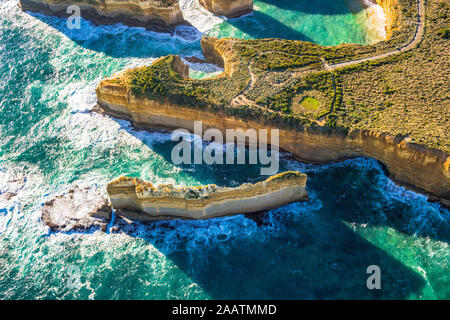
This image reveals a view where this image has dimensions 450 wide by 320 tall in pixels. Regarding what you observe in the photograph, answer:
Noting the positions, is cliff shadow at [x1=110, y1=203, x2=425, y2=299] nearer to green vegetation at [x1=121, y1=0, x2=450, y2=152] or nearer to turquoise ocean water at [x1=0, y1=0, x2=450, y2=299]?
turquoise ocean water at [x1=0, y1=0, x2=450, y2=299]

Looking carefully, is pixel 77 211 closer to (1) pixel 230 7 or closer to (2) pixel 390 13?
(1) pixel 230 7

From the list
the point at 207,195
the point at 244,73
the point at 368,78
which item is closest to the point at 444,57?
the point at 368,78

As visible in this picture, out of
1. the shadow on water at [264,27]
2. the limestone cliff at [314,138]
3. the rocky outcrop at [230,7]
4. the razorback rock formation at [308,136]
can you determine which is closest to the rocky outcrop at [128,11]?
the rocky outcrop at [230,7]

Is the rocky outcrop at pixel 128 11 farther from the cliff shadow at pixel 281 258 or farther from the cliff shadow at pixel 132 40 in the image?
the cliff shadow at pixel 281 258

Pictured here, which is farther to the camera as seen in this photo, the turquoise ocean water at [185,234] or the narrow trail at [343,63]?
the narrow trail at [343,63]

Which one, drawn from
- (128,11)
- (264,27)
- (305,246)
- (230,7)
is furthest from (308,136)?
(128,11)

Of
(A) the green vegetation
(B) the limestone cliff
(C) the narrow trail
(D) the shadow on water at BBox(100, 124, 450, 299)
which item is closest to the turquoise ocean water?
(D) the shadow on water at BBox(100, 124, 450, 299)
